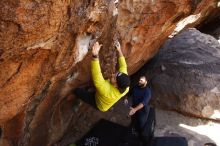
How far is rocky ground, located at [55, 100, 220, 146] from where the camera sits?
395 inches

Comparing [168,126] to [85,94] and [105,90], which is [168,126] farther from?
[105,90]

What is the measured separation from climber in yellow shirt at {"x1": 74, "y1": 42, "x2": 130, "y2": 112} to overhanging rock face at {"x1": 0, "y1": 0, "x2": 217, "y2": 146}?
20 centimetres

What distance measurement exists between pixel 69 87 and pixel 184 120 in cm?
461

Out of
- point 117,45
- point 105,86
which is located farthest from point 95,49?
point 117,45

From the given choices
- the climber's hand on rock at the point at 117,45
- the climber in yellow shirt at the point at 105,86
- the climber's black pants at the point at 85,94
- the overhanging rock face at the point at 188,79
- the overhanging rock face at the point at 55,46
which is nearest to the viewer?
the overhanging rock face at the point at 55,46

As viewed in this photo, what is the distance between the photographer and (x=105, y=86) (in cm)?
757

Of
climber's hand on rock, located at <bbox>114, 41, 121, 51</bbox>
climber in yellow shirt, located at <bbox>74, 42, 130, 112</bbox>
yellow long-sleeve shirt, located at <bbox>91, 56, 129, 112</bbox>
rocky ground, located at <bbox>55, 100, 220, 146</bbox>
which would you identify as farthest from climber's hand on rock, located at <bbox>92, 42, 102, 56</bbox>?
rocky ground, located at <bbox>55, 100, 220, 146</bbox>

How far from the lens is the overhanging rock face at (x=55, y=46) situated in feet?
16.7

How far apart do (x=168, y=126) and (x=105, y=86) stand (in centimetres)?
381

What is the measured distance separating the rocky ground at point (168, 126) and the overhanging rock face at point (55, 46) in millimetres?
783

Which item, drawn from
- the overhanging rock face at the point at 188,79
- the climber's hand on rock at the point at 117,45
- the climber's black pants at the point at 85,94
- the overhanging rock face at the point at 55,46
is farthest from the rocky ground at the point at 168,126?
the climber's hand on rock at the point at 117,45

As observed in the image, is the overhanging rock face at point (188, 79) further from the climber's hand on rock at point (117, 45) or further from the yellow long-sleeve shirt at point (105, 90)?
the climber's hand on rock at point (117, 45)

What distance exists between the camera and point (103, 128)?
979 cm

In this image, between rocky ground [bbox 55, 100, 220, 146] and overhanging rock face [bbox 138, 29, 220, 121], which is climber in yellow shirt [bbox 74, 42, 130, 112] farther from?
overhanging rock face [bbox 138, 29, 220, 121]
